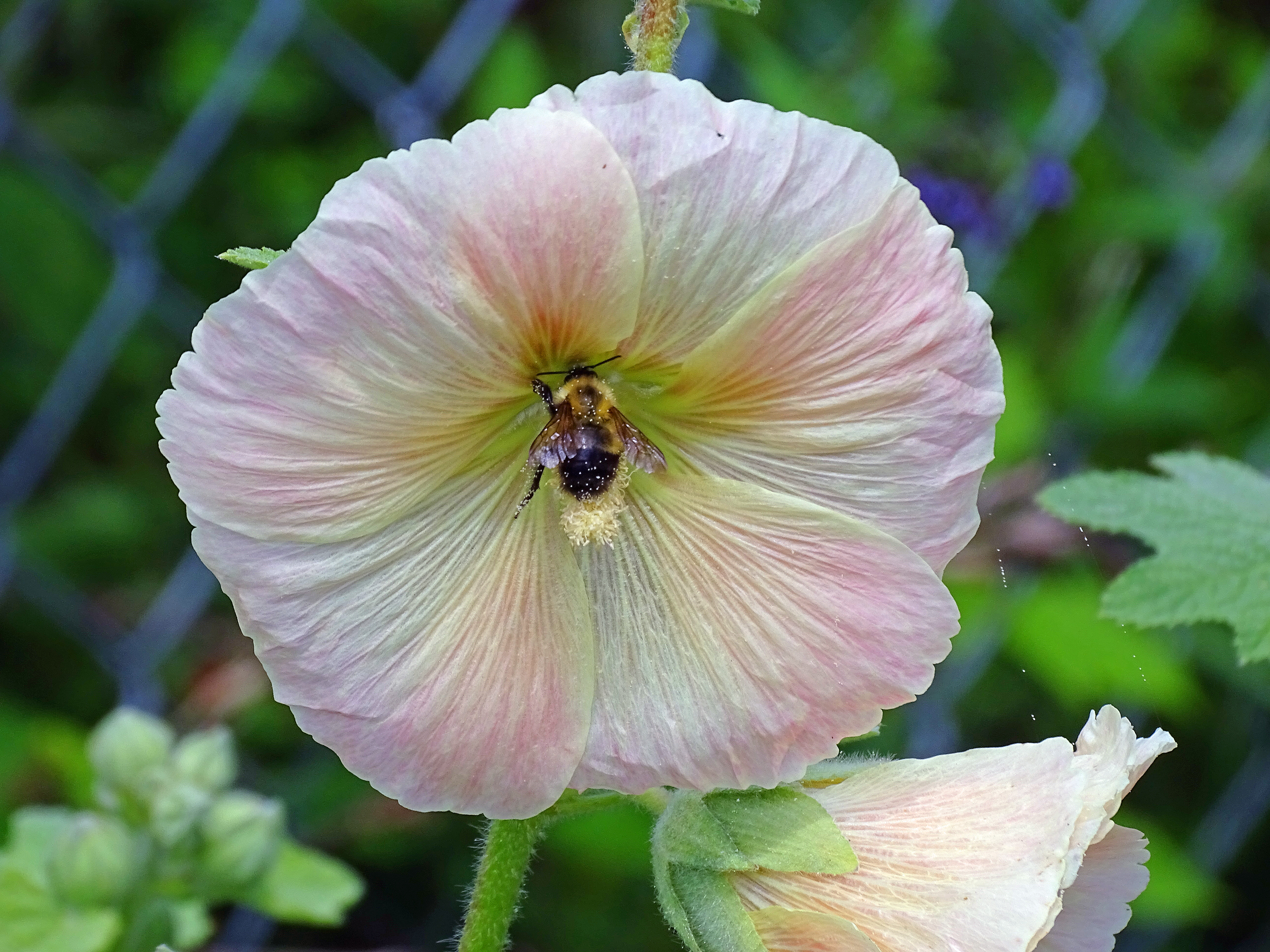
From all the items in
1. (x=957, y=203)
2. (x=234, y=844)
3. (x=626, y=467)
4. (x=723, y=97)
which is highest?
(x=723, y=97)

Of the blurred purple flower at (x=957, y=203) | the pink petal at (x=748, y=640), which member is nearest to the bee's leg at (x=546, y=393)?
the pink petal at (x=748, y=640)

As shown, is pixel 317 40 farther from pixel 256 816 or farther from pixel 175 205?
pixel 256 816

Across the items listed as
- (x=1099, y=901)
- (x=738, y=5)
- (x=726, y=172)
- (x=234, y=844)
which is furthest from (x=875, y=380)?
(x=234, y=844)

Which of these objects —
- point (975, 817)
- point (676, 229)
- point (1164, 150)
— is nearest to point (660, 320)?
point (676, 229)

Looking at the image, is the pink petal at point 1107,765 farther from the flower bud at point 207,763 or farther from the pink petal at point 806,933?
the flower bud at point 207,763

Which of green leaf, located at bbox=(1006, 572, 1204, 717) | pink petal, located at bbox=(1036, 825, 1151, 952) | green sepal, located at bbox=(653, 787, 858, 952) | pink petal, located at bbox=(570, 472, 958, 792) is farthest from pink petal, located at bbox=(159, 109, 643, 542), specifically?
green leaf, located at bbox=(1006, 572, 1204, 717)

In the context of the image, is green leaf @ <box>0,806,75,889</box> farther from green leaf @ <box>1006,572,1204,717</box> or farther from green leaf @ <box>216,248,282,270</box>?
green leaf @ <box>1006,572,1204,717</box>

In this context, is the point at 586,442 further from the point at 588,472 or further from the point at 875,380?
the point at 875,380
